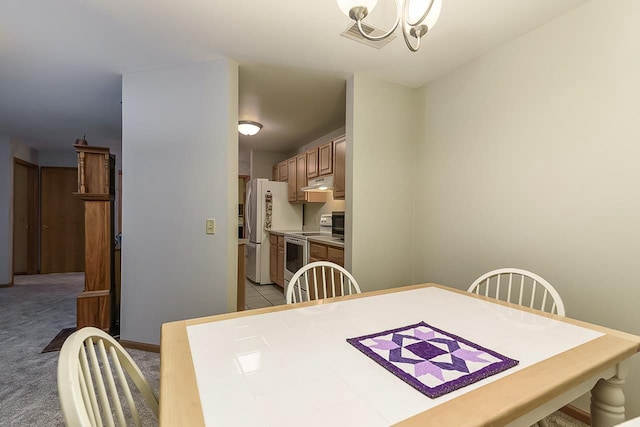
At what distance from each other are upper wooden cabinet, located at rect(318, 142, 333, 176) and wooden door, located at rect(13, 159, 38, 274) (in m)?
5.09

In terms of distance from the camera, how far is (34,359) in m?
2.33

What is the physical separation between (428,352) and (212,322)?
797 mm

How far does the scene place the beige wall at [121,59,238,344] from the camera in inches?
92.9

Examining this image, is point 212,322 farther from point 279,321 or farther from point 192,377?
point 192,377

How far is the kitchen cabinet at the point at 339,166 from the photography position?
333cm

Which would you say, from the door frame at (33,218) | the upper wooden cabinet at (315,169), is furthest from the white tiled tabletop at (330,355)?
the door frame at (33,218)

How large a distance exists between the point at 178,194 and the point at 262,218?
2334mm

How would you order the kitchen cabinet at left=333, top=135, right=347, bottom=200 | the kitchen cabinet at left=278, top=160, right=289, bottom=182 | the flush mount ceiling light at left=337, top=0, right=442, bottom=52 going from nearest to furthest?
the flush mount ceiling light at left=337, top=0, right=442, bottom=52, the kitchen cabinet at left=333, top=135, right=347, bottom=200, the kitchen cabinet at left=278, top=160, right=289, bottom=182

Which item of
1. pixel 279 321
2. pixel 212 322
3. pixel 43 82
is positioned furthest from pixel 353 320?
pixel 43 82

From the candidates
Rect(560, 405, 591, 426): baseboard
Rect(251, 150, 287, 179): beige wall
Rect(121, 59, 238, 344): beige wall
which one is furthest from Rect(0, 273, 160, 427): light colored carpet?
Rect(251, 150, 287, 179): beige wall

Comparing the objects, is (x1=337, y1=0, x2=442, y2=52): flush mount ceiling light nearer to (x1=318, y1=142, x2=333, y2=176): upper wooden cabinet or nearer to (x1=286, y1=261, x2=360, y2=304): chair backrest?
(x1=286, y1=261, x2=360, y2=304): chair backrest

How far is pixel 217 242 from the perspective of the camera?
7.76 ft

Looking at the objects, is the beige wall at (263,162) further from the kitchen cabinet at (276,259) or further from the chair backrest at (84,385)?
the chair backrest at (84,385)

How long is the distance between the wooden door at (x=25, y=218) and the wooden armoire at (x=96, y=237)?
11.9ft
